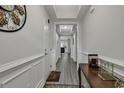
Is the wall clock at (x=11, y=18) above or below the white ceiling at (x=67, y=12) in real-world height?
below

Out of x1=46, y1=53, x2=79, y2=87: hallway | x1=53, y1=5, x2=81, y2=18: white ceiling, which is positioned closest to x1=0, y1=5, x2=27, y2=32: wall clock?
x1=46, y1=53, x2=79, y2=87: hallway

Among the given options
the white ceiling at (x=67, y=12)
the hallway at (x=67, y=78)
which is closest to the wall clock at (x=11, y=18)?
the hallway at (x=67, y=78)

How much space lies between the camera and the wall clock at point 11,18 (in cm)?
120

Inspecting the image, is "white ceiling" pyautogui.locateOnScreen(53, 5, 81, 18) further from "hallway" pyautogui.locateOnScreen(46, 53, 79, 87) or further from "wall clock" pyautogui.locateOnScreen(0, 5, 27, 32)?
"wall clock" pyautogui.locateOnScreen(0, 5, 27, 32)

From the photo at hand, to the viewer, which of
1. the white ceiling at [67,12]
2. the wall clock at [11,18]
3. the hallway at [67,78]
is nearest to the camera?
the wall clock at [11,18]

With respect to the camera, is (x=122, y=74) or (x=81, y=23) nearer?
(x=122, y=74)

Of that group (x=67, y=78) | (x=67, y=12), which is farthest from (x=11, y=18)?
(x=67, y=12)

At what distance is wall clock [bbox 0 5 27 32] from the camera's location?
1200 millimetres

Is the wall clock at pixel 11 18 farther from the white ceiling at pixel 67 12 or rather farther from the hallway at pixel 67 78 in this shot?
the white ceiling at pixel 67 12

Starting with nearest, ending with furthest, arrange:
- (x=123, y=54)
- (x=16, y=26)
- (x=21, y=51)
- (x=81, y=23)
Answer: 1. (x=123, y=54)
2. (x=16, y=26)
3. (x=21, y=51)
4. (x=81, y=23)
